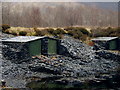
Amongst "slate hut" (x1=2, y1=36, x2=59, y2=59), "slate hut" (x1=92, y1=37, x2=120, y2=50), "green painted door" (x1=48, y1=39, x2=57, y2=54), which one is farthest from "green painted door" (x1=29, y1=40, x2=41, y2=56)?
"slate hut" (x1=92, y1=37, x2=120, y2=50)

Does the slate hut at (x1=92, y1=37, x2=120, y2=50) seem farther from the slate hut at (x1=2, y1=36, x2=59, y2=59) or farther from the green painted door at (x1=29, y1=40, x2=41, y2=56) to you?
the green painted door at (x1=29, y1=40, x2=41, y2=56)

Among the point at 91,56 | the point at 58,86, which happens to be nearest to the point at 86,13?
the point at 91,56

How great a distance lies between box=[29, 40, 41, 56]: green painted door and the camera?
24.9 metres

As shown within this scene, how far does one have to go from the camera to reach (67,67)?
2341 cm

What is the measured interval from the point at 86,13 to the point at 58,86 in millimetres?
37919

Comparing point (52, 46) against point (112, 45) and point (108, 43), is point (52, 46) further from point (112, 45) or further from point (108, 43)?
point (112, 45)

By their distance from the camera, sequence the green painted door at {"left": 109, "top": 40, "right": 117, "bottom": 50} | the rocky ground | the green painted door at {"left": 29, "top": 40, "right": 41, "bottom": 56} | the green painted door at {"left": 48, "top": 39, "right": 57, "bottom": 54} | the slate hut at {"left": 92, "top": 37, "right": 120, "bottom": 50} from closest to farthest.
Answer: the rocky ground → the green painted door at {"left": 29, "top": 40, "right": 41, "bottom": 56} → the green painted door at {"left": 48, "top": 39, "right": 57, "bottom": 54} → the slate hut at {"left": 92, "top": 37, "right": 120, "bottom": 50} → the green painted door at {"left": 109, "top": 40, "right": 117, "bottom": 50}

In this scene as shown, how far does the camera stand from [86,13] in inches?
2140

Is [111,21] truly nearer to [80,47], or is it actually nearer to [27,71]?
[80,47]

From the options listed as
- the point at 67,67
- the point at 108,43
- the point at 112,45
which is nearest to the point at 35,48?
the point at 67,67

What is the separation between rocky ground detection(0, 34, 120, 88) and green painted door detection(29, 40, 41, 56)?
28.7 inches

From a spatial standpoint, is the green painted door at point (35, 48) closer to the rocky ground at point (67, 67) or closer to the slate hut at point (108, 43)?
the rocky ground at point (67, 67)

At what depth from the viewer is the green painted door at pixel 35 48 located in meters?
24.9

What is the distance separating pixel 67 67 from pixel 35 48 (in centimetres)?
386
